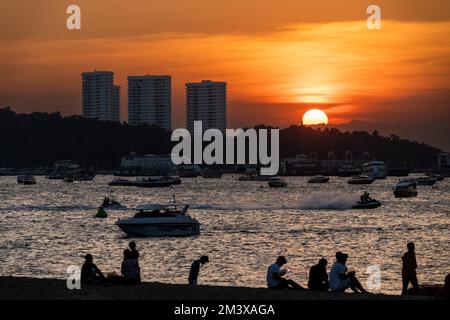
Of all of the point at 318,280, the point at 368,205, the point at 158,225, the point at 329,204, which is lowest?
the point at 329,204

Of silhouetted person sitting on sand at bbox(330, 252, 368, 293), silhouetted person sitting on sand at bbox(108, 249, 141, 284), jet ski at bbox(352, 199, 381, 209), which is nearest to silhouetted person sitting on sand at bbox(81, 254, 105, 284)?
silhouetted person sitting on sand at bbox(108, 249, 141, 284)

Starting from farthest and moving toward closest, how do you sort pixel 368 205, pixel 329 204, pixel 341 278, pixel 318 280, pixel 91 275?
pixel 329 204
pixel 368 205
pixel 91 275
pixel 318 280
pixel 341 278

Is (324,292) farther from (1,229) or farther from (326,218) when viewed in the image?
(326,218)

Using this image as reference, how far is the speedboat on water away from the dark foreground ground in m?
39.5

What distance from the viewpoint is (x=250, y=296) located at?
21984 mm

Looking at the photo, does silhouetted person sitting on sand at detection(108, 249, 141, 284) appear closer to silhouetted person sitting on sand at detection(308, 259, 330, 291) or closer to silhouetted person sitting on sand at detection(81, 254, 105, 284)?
silhouetted person sitting on sand at detection(81, 254, 105, 284)

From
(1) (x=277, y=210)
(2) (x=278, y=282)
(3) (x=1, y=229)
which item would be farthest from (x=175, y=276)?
(1) (x=277, y=210)

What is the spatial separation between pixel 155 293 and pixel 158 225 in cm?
4138

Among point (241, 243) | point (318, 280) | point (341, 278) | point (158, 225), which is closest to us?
point (341, 278)

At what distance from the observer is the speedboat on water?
210 ft

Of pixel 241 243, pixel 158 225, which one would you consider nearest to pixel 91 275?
pixel 158 225

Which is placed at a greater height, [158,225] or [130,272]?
[130,272]

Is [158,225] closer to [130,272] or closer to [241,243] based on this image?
[241,243]

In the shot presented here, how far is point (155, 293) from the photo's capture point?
891 inches
